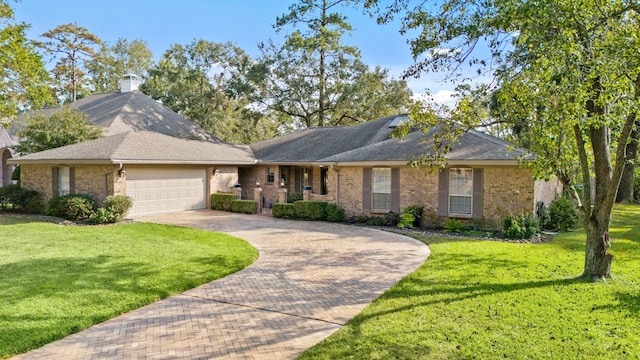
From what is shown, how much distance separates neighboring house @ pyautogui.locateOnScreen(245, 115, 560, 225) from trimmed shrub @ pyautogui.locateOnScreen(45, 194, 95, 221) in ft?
29.0

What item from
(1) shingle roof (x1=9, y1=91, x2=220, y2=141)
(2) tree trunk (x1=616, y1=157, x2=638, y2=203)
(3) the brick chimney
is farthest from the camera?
(3) the brick chimney

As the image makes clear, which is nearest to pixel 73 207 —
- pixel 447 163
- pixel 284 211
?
pixel 284 211

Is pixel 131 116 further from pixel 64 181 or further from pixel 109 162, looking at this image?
pixel 109 162

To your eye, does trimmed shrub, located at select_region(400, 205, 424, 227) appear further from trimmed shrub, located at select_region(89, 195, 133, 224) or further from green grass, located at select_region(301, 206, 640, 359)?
trimmed shrub, located at select_region(89, 195, 133, 224)

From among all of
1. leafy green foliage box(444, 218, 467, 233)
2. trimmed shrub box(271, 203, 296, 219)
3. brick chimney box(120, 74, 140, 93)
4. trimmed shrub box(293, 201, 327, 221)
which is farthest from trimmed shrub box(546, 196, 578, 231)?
brick chimney box(120, 74, 140, 93)

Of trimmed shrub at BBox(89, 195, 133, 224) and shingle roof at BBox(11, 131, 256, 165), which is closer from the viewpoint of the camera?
trimmed shrub at BBox(89, 195, 133, 224)

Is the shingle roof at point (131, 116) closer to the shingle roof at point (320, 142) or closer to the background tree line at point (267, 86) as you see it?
the background tree line at point (267, 86)

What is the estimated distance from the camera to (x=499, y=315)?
6008mm

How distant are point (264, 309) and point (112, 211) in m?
11.2

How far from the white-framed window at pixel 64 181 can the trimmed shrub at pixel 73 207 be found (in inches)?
42.7

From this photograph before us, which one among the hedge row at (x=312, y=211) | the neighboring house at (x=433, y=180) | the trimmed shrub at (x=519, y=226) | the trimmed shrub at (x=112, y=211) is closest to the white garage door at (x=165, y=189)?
the trimmed shrub at (x=112, y=211)

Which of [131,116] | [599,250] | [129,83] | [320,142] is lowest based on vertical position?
[599,250]

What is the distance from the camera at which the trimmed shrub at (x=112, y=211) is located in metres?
15.1

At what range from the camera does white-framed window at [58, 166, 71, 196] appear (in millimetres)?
17594
